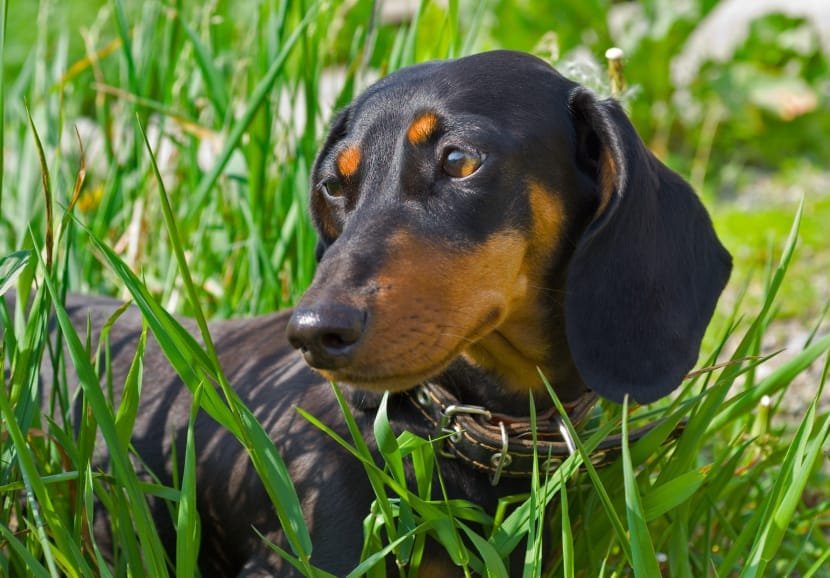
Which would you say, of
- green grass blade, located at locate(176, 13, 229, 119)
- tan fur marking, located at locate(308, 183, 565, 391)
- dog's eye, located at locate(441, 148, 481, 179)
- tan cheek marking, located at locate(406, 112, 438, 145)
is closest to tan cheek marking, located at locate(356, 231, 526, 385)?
tan fur marking, located at locate(308, 183, 565, 391)

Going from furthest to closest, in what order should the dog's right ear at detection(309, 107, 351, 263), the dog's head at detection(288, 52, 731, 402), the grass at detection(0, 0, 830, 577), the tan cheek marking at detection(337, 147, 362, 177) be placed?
the dog's right ear at detection(309, 107, 351, 263)
the tan cheek marking at detection(337, 147, 362, 177)
the dog's head at detection(288, 52, 731, 402)
the grass at detection(0, 0, 830, 577)

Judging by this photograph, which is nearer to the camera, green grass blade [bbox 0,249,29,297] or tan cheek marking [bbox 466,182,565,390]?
green grass blade [bbox 0,249,29,297]

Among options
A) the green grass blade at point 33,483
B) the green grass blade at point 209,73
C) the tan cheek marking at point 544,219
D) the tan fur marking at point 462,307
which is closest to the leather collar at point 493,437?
the tan fur marking at point 462,307

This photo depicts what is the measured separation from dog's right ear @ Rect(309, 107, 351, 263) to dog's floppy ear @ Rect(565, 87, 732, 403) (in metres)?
0.60

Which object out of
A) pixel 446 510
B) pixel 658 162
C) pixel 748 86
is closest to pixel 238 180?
pixel 658 162

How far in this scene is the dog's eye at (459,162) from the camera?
2.15 metres

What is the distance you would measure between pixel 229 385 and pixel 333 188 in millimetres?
616

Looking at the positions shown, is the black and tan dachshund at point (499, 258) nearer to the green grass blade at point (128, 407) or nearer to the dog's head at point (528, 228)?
the dog's head at point (528, 228)

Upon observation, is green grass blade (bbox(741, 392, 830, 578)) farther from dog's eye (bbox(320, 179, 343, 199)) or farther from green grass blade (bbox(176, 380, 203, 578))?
dog's eye (bbox(320, 179, 343, 199))

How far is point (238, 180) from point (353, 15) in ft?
11.5

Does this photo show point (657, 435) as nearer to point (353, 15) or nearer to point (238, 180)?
point (238, 180)

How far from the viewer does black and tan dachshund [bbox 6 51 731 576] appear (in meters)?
2.09

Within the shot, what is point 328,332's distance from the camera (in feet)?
5.86

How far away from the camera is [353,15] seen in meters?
6.62
